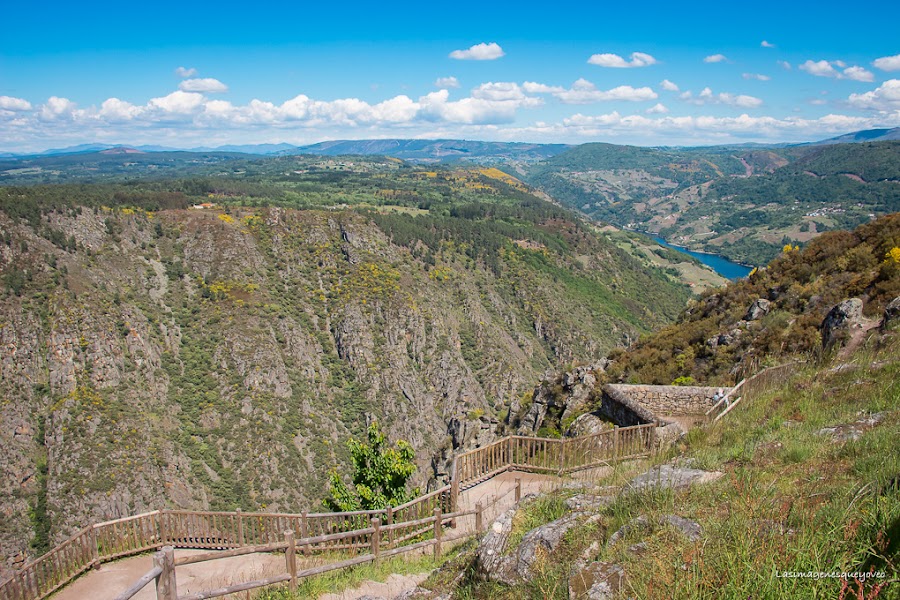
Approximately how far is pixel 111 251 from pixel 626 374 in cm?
6926

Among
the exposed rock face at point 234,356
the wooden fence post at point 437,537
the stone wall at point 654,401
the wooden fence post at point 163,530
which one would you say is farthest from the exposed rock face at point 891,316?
the wooden fence post at point 163,530

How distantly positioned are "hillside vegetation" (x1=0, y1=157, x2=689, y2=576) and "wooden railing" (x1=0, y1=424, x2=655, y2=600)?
13568 mm

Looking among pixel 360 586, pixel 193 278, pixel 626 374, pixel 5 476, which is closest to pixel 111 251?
pixel 193 278

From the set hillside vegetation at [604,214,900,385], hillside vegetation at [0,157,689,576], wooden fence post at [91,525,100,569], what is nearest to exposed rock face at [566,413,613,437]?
hillside vegetation at [604,214,900,385]

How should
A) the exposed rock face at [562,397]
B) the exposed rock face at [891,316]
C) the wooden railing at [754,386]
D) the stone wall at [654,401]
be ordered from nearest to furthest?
1. the wooden railing at [754,386]
2. the exposed rock face at [891,316]
3. the stone wall at [654,401]
4. the exposed rock face at [562,397]

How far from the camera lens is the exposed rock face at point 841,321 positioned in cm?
1480

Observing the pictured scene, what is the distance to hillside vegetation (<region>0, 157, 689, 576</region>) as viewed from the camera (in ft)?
153

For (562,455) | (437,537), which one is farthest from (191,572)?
(562,455)

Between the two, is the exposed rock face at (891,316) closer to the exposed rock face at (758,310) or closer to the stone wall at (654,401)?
the stone wall at (654,401)

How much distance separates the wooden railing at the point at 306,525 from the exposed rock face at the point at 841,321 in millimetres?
7086

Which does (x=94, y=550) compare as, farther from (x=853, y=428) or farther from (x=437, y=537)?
(x=853, y=428)

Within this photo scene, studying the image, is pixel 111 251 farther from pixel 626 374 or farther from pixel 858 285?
pixel 858 285

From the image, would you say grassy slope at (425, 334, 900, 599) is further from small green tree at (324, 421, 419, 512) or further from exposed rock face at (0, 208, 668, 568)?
exposed rock face at (0, 208, 668, 568)

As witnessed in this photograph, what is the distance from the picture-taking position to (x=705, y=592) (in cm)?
355
